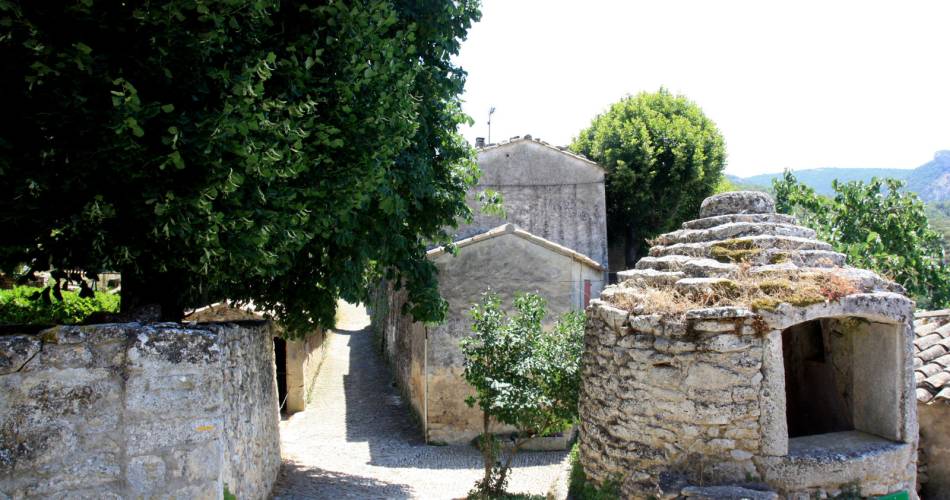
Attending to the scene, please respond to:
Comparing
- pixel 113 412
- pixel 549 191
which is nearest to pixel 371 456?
pixel 113 412

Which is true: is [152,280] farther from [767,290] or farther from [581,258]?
[581,258]

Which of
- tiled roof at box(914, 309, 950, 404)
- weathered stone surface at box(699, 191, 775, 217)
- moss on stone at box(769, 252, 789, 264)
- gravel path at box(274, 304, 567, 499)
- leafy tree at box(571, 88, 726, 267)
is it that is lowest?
gravel path at box(274, 304, 567, 499)

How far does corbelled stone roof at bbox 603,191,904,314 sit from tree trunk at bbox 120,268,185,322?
5.06 meters

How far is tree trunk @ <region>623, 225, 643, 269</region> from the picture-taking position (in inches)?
816

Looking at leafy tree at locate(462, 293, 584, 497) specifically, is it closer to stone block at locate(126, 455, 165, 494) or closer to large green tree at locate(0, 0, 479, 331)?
large green tree at locate(0, 0, 479, 331)

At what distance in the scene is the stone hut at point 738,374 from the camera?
20.5 feet

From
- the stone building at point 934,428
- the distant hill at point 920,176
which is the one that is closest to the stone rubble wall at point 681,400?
the stone building at point 934,428

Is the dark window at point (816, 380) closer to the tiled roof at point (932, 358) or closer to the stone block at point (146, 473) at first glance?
the tiled roof at point (932, 358)

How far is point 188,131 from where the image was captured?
18.5 feet

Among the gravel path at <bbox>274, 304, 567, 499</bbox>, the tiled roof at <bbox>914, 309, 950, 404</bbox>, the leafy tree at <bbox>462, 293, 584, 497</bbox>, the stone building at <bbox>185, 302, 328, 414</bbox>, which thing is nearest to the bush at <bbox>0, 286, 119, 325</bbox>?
the stone building at <bbox>185, 302, 328, 414</bbox>

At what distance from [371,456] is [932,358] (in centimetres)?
908

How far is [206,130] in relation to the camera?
221 inches

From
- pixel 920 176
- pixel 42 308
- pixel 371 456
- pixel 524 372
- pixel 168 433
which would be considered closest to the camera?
pixel 168 433

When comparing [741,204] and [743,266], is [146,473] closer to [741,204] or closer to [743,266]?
[743,266]
